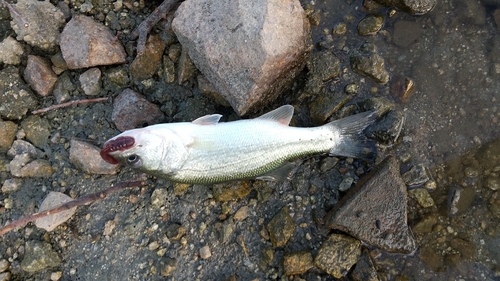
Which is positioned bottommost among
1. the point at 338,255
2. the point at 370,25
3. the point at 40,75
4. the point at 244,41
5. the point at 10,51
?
the point at 338,255

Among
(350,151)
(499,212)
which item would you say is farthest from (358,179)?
(499,212)

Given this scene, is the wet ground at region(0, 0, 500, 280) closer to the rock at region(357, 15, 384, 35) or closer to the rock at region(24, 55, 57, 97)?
the rock at region(357, 15, 384, 35)

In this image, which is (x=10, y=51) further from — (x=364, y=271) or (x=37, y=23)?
A: (x=364, y=271)

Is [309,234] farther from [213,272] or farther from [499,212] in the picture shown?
[499,212]

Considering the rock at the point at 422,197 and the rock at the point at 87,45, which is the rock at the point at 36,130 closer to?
the rock at the point at 87,45

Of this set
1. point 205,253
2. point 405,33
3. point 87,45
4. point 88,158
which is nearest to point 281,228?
point 205,253

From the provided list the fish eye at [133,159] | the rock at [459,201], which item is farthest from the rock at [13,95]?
the rock at [459,201]
